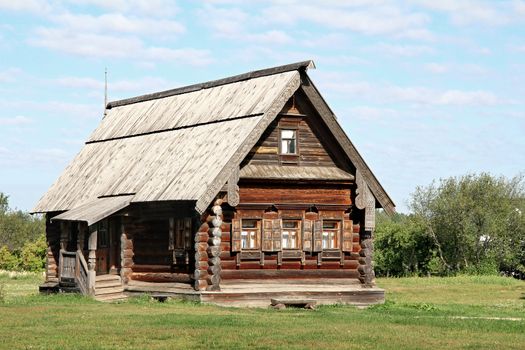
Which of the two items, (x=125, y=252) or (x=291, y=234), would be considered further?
(x=125, y=252)

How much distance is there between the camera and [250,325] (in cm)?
2545

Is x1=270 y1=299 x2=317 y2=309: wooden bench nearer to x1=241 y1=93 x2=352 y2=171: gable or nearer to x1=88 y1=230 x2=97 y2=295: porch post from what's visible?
x1=241 y1=93 x2=352 y2=171: gable

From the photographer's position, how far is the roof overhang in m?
34.7

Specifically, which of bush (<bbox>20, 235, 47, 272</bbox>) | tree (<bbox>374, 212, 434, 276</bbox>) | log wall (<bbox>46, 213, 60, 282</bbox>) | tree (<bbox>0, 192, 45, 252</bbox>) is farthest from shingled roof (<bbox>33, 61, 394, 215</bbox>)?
tree (<bbox>0, 192, 45, 252</bbox>)

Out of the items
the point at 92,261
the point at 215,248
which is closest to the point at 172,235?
the point at 215,248

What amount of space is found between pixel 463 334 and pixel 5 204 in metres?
86.7

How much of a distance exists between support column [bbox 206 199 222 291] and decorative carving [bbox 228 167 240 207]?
41 cm

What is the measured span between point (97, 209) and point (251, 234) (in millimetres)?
5744

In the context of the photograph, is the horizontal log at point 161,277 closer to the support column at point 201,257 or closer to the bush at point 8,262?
the support column at point 201,257

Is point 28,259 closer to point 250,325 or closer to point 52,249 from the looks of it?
point 52,249

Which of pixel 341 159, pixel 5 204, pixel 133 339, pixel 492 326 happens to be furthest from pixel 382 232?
pixel 5 204

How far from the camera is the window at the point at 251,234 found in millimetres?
34469

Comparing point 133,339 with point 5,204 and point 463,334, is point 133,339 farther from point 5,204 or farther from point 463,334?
point 5,204

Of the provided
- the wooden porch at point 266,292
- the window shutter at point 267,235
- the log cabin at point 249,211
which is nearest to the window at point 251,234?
the log cabin at point 249,211
